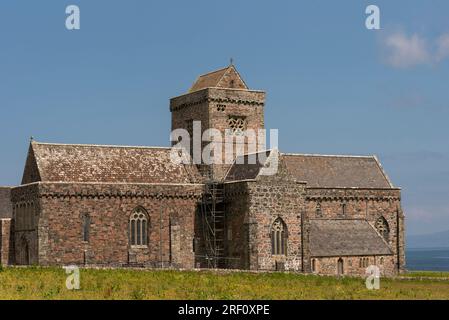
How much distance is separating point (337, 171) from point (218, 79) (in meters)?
11.7

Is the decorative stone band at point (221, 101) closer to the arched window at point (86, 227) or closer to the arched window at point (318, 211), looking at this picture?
the arched window at point (318, 211)

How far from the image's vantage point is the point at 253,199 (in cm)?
5872

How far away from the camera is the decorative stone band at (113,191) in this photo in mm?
58312

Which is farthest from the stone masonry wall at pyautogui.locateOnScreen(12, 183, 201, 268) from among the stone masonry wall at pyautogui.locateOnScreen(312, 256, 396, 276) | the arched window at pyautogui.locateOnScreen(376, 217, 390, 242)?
the arched window at pyautogui.locateOnScreen(376, 217, 390, 242)

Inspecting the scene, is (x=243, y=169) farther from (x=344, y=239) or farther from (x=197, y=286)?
(x=197, y=286)

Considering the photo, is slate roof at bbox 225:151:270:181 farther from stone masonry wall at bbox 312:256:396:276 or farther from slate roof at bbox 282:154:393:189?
stone masonry wall at bbox 312:256:396:276

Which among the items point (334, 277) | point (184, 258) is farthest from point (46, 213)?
point (334, 277)

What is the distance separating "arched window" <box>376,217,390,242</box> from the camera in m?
68.9

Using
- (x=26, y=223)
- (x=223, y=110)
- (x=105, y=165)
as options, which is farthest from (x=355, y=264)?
(x=26, y=223)

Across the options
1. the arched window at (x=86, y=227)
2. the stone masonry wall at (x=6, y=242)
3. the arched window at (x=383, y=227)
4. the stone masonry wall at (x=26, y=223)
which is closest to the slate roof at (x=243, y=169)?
the arched window at (x=86, y=227)

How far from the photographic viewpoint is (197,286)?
4284 centimetres

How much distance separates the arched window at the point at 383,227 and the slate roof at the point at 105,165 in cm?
1500

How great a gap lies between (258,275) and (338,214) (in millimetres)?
16875
